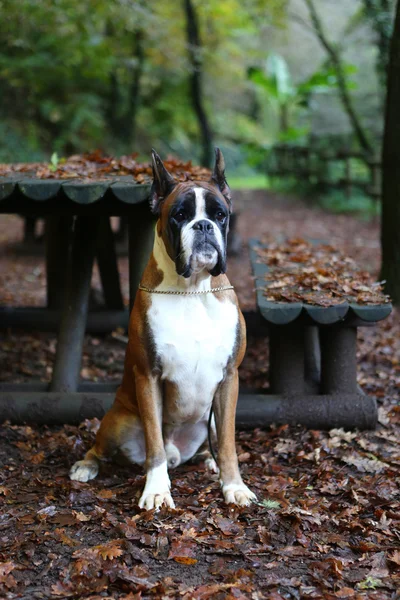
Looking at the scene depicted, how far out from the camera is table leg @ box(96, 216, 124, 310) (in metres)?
6.54

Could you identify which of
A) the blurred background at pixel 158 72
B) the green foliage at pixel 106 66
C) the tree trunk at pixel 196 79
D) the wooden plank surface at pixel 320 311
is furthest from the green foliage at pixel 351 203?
the wooden plank surface at pixel 320 311

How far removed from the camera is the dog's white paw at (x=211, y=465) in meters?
3.88

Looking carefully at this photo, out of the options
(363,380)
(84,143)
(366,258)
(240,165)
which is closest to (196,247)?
(363,380)

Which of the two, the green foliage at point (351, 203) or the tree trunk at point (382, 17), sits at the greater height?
the tree trunk at point (382, 17)

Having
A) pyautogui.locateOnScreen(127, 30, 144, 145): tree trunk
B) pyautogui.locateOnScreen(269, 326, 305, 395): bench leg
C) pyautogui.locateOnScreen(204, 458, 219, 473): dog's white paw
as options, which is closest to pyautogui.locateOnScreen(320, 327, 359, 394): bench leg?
pyautogui.locateOnScreen(269, 326, 305, 395): bench leg

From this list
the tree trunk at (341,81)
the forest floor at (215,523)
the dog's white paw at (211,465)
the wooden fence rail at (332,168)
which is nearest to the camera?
the forest floor at (215,523)

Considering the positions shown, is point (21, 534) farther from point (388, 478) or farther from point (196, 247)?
point (388, 478)

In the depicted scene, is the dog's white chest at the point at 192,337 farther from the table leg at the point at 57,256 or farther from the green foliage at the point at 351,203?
the green foliage at the point at 351,203

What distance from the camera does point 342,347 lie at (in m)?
4.51

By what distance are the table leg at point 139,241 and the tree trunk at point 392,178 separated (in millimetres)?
3162

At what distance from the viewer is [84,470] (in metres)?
3.76

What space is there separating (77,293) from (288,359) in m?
1.59

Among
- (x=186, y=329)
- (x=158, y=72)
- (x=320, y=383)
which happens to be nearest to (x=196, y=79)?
(x=158, y=72)

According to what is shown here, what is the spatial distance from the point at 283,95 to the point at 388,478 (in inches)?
754
